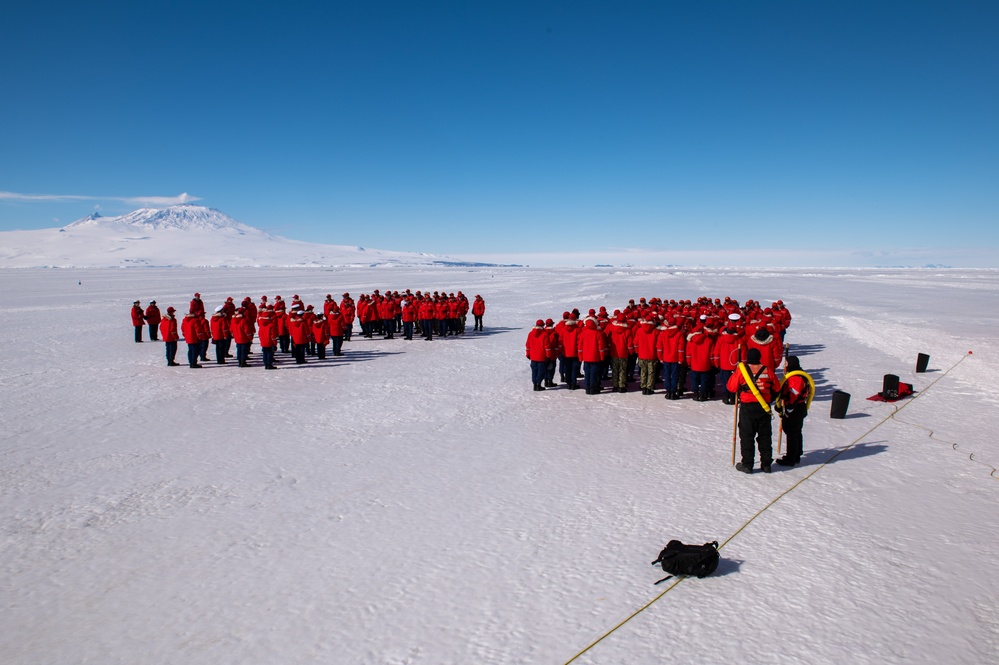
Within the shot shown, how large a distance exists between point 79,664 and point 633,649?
3.66m

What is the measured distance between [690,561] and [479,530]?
1943 mm

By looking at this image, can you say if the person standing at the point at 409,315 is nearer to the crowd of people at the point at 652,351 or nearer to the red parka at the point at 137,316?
the crowd of people at the point at 652,351

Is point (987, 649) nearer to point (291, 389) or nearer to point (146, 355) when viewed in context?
point (291, 389)

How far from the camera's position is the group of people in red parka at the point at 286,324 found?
1399 cm

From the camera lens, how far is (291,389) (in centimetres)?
1191

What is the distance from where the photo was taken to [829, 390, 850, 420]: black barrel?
9.15m

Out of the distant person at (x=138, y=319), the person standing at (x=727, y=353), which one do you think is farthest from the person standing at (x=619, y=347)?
the distant person at (x=138, y=319)

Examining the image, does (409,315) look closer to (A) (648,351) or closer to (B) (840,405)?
(A) (648,351)

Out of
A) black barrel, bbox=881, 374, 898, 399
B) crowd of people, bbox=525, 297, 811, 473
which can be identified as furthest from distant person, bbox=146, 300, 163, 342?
black barrel, bbox=881, 374, 898, 399

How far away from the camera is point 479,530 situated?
5527 mm

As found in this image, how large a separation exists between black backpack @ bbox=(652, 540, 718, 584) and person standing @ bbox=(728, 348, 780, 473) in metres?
2.45

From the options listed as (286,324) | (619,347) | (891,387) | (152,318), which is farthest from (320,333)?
(891,387)

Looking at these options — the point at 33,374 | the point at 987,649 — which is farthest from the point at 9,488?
the point at 987,649

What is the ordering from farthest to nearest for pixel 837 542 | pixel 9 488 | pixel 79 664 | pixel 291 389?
pixel 291 389, pixel 9 488, pixel 837 542, pixel 79 664
